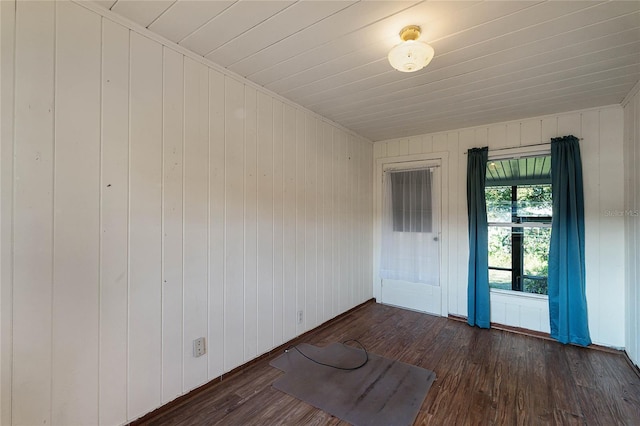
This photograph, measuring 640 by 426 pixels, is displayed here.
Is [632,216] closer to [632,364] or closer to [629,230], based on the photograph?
[629,230]

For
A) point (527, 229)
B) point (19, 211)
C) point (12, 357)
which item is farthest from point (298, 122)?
point (527, 229)

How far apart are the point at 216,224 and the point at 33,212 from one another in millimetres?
1033

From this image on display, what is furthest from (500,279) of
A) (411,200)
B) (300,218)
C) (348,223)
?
(300,218)

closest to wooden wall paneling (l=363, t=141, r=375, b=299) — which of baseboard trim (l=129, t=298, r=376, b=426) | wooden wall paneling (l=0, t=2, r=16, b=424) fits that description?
baseboard trim (l=129, t=298, r=376, b=426)

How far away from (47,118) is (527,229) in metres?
4.40

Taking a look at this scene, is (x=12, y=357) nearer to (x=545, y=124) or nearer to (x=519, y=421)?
(x=519, y=421)

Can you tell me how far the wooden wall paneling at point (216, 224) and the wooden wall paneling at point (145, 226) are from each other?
0.38 m

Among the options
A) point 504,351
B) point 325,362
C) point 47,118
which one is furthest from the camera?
point 504,351

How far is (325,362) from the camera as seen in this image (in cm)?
259

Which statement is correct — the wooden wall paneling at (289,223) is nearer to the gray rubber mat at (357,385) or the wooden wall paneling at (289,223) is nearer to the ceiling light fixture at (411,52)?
the gray rubber mat at (357,385)

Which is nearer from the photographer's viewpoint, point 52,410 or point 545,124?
point 52,410

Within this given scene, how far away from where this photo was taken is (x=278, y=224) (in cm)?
278

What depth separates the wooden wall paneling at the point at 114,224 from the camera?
163cm

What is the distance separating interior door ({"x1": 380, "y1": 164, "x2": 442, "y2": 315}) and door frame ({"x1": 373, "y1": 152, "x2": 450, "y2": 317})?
44mm
